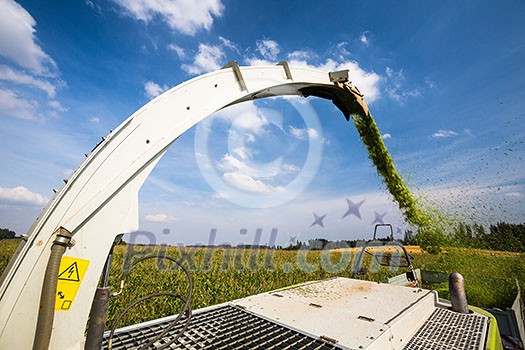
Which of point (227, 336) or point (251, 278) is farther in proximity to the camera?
point (251, 278)

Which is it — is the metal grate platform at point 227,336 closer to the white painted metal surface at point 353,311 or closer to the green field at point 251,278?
the white painted metal surface at point 353,311

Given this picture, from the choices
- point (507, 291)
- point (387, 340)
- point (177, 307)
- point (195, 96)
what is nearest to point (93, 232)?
point (195, 96)

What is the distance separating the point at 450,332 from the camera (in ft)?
6.91

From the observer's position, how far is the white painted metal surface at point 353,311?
1.76m

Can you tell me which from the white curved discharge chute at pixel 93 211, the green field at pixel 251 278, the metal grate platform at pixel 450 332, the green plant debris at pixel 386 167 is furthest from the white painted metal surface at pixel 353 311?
the green field at pixel 251 278

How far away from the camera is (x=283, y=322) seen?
1.97m

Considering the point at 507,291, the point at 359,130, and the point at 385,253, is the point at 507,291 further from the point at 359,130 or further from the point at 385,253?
the point at 359,130

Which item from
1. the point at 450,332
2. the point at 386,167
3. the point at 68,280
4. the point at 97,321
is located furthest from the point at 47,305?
the point at 386,167

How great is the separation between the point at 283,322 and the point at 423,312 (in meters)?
1.43

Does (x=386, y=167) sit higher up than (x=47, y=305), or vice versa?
(x=386, y=167)

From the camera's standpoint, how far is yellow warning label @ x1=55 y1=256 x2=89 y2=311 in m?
0.98

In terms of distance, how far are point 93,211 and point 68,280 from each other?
279 mm

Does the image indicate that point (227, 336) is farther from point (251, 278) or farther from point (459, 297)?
point (251, 278)

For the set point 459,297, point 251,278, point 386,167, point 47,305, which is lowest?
point 251,278
